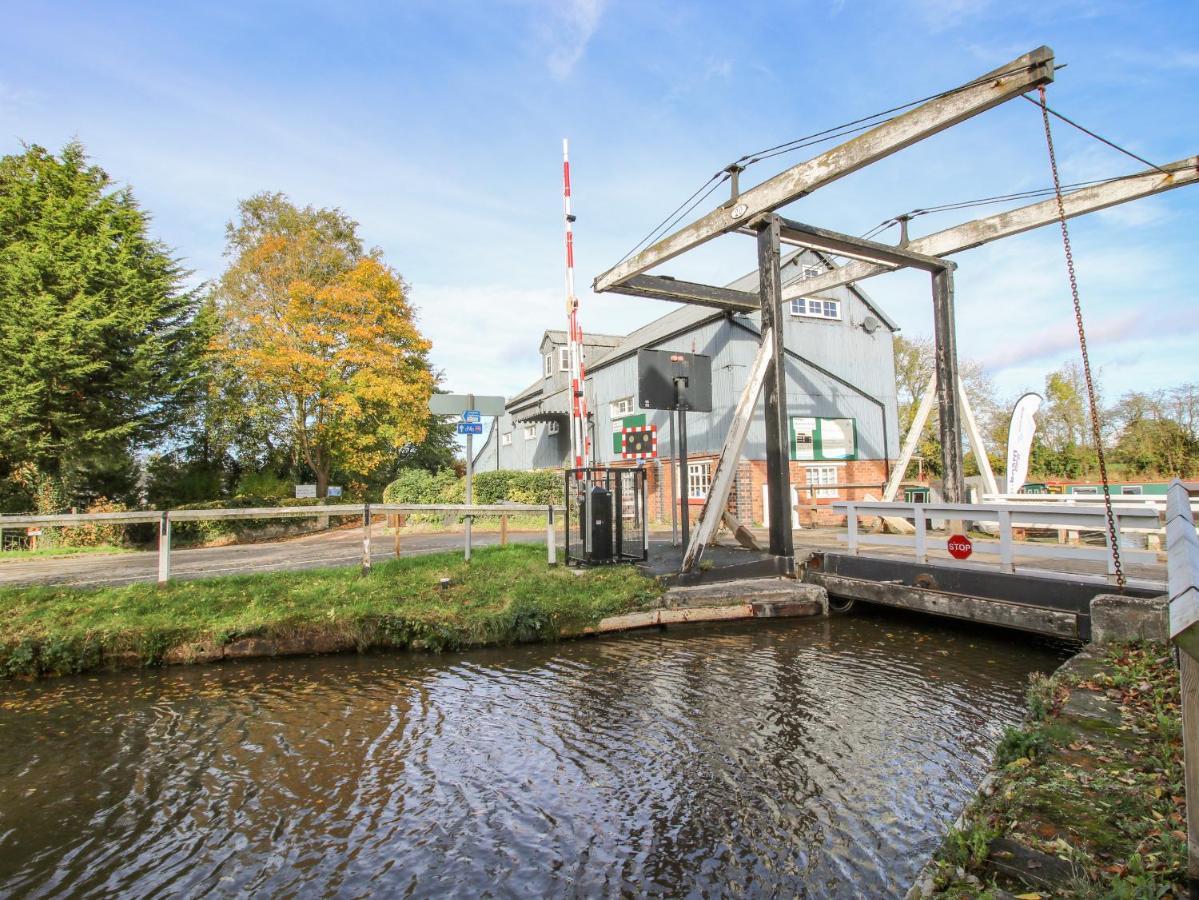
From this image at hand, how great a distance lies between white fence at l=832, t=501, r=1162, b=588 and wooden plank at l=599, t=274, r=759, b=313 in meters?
4.69

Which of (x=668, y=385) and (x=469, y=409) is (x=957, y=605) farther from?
(x=469, y=409)

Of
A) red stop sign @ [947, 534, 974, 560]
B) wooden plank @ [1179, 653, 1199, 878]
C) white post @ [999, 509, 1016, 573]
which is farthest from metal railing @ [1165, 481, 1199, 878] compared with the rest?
red stop sign @ [947, 534, 974, 560]

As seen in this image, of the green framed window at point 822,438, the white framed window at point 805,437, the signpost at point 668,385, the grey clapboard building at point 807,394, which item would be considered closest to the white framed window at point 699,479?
the grey clapboard building at point 807,394

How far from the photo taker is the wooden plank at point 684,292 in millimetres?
11477

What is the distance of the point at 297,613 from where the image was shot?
7676mm

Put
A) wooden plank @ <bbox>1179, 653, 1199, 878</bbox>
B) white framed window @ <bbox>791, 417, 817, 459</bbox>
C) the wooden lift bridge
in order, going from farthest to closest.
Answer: white framed window @ <bbox>791, 417, 817, 459</bbox> < the wooden lift bridge < wooden plank @ <bbox>1179, 653, 1199, 878</bbox>

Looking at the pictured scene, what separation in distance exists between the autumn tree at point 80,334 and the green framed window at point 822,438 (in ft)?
58.5

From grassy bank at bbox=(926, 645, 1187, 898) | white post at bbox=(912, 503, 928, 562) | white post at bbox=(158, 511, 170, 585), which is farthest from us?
white post at bbox=(912, 503, 928, 562)

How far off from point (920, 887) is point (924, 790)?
1.91m

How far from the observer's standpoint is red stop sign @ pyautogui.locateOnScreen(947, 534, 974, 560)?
8.13m

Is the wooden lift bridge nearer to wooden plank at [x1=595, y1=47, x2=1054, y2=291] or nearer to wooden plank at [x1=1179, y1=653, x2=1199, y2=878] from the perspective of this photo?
wooden plank at [x1=595, y1=47, x2=1054, y2=291]

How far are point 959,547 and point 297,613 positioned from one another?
8201 millimetres

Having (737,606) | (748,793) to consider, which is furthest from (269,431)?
(748,793)

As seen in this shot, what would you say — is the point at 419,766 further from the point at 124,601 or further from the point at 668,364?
the point at 668,364
